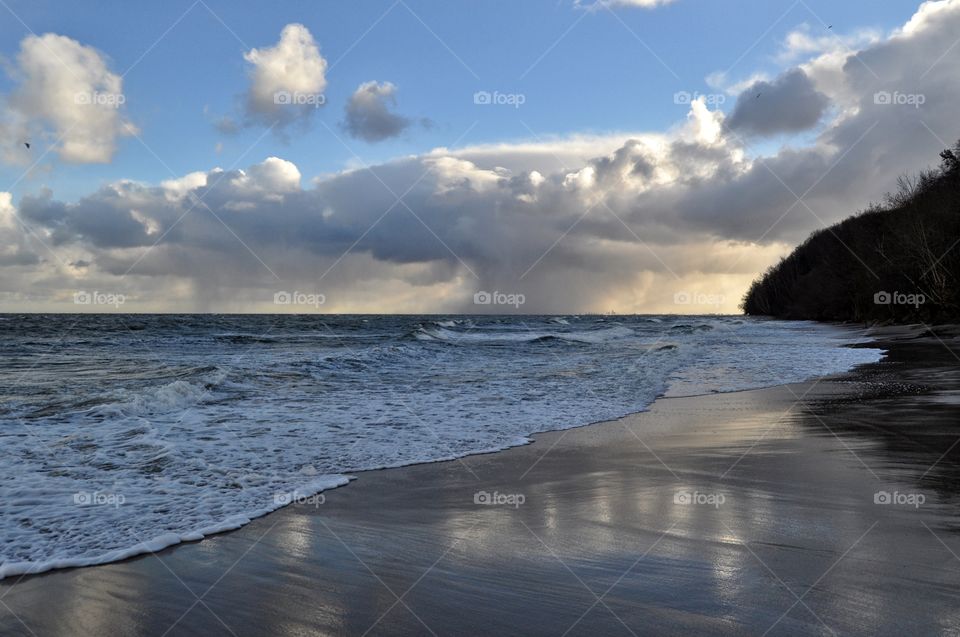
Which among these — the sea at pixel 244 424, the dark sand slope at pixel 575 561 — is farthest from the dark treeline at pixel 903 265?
the dark sand slope at pixel 575 561

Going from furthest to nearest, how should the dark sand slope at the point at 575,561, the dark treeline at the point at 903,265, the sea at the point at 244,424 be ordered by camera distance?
the dark treeline at the point at 903,265
the sea at the point at 244,424
the dark sand slope at the point at 575,561

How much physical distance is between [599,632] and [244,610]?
6.28 feet

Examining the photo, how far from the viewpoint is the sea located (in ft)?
18.8

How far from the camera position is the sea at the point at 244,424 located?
5.73m

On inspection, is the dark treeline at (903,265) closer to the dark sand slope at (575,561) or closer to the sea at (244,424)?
the sea at (244,424)

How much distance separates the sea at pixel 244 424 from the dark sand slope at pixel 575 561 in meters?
0.75

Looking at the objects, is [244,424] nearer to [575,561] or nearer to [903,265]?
[575,561]

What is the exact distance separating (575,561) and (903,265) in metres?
45.4

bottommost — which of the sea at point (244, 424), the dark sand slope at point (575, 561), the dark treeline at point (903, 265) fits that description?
the dark sand slope at point (575, 561)

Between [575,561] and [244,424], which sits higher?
[244,424]

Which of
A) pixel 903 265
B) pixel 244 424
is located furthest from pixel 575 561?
pixel 903 265

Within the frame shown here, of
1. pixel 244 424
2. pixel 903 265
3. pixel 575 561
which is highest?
pixel 903 265

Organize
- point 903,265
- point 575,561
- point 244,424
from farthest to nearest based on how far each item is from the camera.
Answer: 1. point 903,265
2. point 244,424
3. point 575,561

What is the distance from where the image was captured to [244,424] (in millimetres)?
10703
